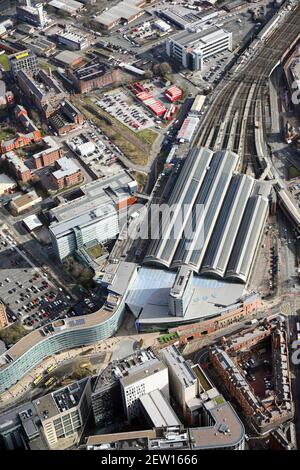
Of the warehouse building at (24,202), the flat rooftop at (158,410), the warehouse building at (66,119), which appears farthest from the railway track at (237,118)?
the flat rooftop at (158,410)

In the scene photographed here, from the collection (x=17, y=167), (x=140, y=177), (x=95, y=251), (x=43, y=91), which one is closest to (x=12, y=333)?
(x=95, y=251)

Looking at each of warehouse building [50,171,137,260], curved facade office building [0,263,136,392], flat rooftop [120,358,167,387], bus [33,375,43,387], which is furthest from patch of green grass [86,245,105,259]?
flat rooftop [120,358,167,387]

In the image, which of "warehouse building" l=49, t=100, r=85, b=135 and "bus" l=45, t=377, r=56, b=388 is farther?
"warehouse building" l=49, t=100, r=85, b=135

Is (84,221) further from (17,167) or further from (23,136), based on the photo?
(23,136)

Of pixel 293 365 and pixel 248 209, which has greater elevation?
pixel 248 209

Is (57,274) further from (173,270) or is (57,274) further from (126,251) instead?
(173,270)

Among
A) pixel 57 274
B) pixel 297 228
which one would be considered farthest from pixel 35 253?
pixel 297 228

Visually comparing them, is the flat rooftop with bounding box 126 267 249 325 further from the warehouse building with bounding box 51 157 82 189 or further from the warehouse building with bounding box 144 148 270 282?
the warehouse building with bounding box 51 157 82 189
